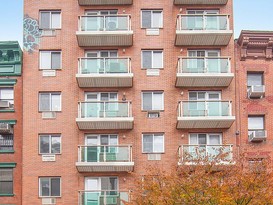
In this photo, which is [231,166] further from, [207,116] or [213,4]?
[213,4]

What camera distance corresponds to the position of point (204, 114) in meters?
33.9

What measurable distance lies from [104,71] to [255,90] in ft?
31.2

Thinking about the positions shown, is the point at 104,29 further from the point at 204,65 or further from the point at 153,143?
the point at 153,143

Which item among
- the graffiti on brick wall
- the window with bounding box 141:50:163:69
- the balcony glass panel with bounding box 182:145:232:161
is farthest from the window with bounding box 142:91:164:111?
the graffiti on brick wall

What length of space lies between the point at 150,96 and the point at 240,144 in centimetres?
636

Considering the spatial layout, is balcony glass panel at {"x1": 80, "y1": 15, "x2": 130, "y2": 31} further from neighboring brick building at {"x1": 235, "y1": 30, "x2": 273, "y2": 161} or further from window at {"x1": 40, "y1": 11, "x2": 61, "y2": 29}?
neighboring brick building at {"x1": 235, "y1": 30, "x2": 273, "y2": 161}

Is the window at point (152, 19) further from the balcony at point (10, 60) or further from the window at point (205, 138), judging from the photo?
the balcony at point (10, 60)

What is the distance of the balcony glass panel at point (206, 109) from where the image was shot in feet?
111

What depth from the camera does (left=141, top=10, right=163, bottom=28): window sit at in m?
36.0

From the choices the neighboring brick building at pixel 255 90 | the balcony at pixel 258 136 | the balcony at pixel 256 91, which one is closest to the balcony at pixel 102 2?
the neighboring brick building at pixel 255 90

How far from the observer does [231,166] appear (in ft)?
94.5

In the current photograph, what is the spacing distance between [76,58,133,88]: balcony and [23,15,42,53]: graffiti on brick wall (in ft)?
11.3

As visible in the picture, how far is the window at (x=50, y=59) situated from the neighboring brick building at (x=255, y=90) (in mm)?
11383

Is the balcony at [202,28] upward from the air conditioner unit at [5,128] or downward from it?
upward
